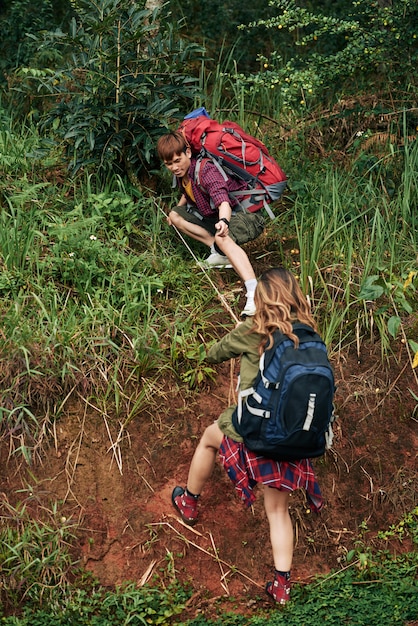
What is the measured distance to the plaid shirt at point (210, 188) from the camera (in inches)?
229

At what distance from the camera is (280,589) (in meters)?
4.78

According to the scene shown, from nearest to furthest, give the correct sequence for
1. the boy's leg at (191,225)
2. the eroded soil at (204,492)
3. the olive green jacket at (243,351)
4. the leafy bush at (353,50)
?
1. the olive green jacket at (243,351)
2. the eroded soil at (204,492)
3. the boy's leg at (191,225)
4. the leafy bush at (353,50)

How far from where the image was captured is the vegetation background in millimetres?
4969

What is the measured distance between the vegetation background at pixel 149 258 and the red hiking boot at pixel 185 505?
0.29 meters

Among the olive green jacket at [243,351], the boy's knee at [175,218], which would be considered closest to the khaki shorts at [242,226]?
the boy's knee at [175,218]

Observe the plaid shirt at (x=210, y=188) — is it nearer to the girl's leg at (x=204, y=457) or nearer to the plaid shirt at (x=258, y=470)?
the girl's leg at (x=204, y=457)

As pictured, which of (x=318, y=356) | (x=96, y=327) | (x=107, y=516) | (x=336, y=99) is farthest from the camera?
(x=336, y=99)

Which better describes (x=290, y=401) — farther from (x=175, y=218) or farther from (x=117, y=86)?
(x=117, y=86)

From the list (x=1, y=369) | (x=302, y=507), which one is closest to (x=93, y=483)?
(x=1, y=369)

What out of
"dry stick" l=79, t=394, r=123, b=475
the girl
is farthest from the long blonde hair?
"dry stick" l=79, t=394, r=123, b=475

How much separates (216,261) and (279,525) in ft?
7.13

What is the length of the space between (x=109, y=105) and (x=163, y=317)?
1.59 metres

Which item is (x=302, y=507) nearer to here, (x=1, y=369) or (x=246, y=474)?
(x=246, y=474)

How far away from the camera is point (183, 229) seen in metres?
6.25
